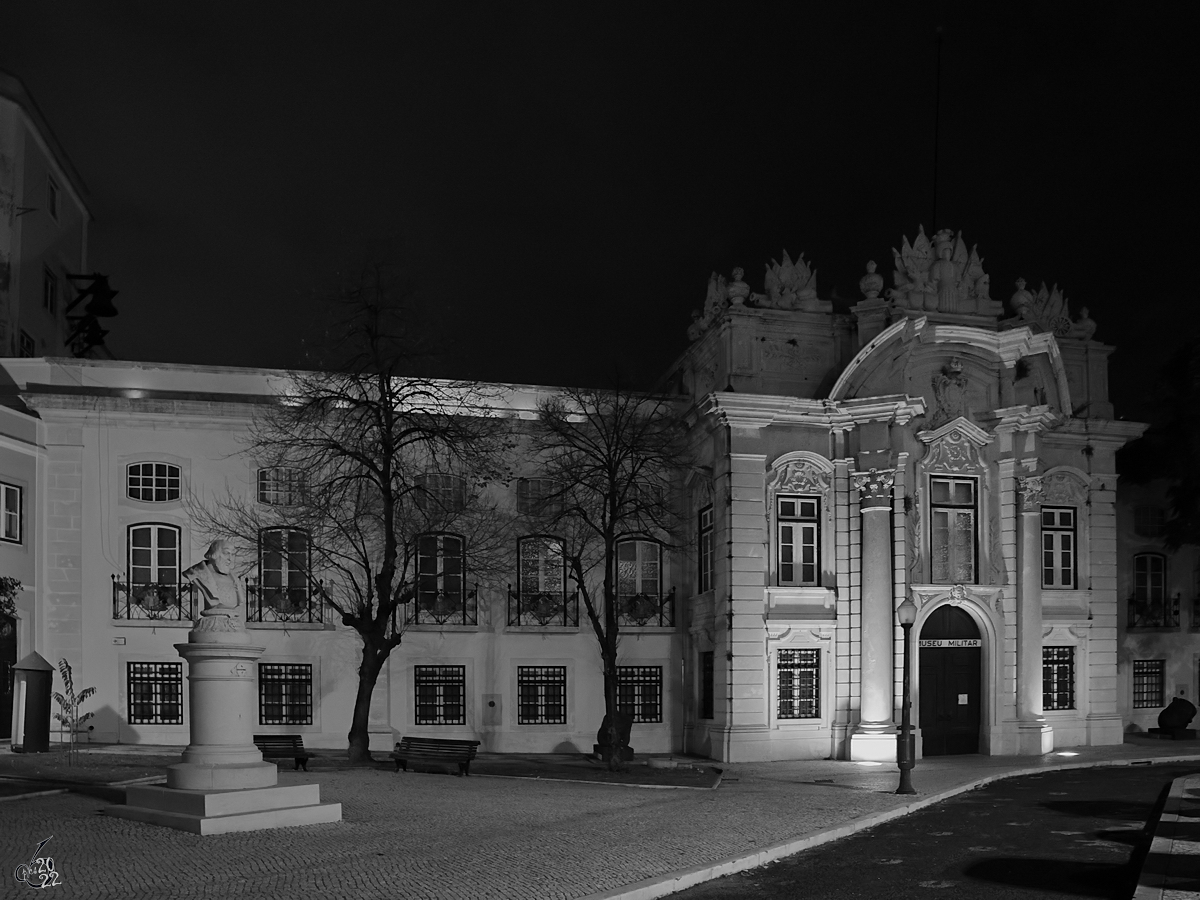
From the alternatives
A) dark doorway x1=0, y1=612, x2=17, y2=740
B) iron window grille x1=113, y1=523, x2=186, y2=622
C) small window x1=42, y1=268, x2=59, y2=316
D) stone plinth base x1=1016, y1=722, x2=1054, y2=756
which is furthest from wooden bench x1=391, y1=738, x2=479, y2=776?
small window x1=42, y1=268, x2=59, y2=316

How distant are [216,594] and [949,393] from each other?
68.6 ft

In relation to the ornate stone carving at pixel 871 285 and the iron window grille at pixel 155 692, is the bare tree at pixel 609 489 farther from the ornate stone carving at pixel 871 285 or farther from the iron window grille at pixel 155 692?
the iron window grille at pixel 155 692

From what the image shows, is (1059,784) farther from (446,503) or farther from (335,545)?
(335,545)

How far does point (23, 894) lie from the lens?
1104 cm

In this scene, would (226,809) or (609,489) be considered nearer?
(226,809)

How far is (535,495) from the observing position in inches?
1276

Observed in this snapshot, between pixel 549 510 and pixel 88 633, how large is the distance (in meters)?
11.7

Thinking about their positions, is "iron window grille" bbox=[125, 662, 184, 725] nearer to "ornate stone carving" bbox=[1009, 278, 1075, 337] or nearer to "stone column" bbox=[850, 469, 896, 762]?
"stone column" bbox=[850, 469, 896, 762]

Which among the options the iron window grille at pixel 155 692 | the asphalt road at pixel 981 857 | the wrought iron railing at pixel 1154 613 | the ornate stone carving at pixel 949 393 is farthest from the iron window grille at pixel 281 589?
the wrought iron railing at pixel 1154 613

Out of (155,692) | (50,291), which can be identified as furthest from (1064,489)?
(50,291)

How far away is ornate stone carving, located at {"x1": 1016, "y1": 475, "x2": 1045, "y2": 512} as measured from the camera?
31.5m

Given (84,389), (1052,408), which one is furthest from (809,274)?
(84,389)

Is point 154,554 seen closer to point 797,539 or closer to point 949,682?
point 797,539

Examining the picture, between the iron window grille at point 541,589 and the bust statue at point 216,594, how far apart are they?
15.2 m
